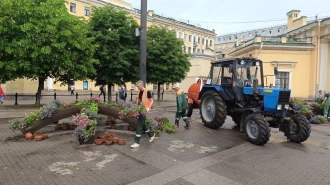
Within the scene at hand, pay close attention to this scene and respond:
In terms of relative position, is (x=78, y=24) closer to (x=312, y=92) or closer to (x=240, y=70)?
(x=240, y=70)

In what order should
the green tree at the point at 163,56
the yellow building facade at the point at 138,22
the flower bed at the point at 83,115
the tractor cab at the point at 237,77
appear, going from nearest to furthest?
the flower bed at the point at 83,115 < the tractor cab at the point at 237,77 < the green tree at the point at 163,56 < the yellow building facade at the point at 138,22

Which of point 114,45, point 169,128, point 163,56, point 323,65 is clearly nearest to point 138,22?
point 163,56

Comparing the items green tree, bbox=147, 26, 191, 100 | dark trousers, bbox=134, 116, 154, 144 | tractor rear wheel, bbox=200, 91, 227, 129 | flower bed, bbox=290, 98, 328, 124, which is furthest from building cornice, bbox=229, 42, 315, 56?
dark trousers, bbox=134, 116, 154, 144

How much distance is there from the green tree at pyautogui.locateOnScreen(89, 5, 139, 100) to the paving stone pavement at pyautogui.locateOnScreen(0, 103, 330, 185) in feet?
33.9

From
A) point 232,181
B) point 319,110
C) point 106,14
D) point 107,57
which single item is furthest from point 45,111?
point 319,110

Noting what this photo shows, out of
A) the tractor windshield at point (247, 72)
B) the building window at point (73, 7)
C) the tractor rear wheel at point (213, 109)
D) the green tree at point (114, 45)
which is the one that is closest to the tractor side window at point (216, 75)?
the tractor rear wheel at point (213, 109)

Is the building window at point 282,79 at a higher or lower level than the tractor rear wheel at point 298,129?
higher

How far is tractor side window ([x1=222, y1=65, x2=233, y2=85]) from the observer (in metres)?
9.38

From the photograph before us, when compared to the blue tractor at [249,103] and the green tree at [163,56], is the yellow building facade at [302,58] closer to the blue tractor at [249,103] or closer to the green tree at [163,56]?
the green tree at [163,56]

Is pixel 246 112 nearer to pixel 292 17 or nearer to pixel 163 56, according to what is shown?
pixel 163 56

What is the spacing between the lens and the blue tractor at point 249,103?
25.3 feet

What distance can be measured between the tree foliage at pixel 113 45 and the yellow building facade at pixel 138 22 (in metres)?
3.38

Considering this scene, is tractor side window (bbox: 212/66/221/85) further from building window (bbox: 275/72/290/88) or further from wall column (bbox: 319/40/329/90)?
wall column (bbox: 319/40/329/90)

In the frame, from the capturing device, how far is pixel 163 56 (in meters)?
22.0
